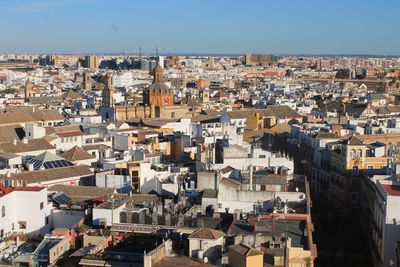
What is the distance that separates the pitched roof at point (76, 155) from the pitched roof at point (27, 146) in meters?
2.24

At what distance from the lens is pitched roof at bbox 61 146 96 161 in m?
36.0

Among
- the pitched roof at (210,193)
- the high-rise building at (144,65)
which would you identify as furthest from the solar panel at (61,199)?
the high-rise building at (144,65)

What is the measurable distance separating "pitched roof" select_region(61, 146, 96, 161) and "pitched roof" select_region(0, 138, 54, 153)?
2.24 m

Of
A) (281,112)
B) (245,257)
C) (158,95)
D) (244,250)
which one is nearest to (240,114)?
(281,112)

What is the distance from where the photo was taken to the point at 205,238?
19516mm

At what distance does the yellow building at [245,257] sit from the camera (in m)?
17.9

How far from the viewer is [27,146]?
38562 mm

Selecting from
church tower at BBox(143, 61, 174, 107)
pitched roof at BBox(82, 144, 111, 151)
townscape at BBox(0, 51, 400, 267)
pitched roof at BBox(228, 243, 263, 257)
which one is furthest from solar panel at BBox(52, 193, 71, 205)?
church tower at BBox(143, 61, 174, 107)

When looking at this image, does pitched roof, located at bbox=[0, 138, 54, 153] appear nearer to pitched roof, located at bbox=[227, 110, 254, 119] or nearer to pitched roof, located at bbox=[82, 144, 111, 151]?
pitched roof, located at bbox=[82, 144, 111, 151]

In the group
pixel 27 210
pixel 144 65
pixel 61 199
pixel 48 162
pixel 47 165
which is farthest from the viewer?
pixel 144 65

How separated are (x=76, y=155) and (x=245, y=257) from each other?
66.1 feet

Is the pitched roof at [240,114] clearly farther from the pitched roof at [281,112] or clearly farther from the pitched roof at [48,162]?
the pitched roof at [48,162]

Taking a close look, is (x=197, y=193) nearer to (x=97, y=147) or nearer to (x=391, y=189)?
(x=391, y=189)

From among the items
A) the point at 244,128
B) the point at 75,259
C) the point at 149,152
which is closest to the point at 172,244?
the point at 75,259
